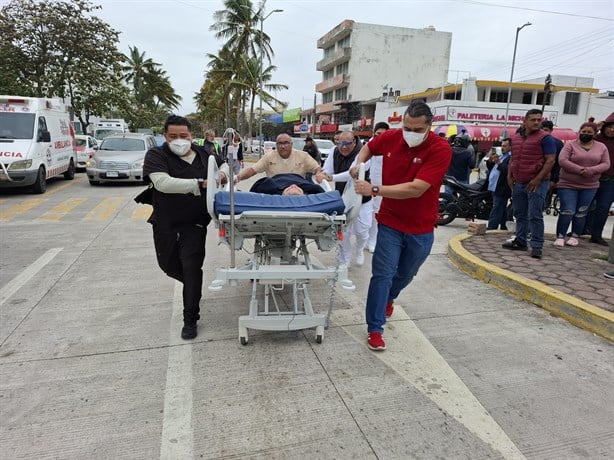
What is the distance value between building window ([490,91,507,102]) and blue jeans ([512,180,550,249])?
3660 centimetres

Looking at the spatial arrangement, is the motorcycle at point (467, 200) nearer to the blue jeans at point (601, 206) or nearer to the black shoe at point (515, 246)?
the blue jeans at point (601, 206)

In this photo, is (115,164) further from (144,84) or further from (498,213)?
(144,84)

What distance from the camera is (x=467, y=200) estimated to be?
8.36m

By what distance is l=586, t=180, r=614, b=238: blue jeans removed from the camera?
21.0 ft

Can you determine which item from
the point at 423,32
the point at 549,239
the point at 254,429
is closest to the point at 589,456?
the point at 254,429

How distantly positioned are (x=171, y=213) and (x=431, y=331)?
2.51 m

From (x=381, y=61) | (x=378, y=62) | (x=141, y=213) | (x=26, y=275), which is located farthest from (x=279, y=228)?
(x=381, y=61)

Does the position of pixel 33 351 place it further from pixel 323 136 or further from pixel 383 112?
pixel 323 136

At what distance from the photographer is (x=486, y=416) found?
8.76 ft

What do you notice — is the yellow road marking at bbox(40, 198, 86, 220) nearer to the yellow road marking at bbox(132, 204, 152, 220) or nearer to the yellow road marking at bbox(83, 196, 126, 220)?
the yellow road marking at bbox(83, 196, 126, 220)

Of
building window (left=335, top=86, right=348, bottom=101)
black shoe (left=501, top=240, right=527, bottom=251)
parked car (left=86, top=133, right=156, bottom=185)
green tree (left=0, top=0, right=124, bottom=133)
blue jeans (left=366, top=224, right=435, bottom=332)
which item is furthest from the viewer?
building window (left=335, top=86, right=348, bottom=101)

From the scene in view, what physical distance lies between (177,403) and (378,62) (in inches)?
2053

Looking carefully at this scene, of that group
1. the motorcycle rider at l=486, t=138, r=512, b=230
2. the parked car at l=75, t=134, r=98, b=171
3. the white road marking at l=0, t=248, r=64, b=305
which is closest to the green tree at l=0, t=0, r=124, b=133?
the parked car at l=75, t=134, r=98, b=171

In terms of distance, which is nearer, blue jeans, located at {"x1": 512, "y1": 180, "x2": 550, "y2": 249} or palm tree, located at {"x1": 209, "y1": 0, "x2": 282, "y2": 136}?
blue jeans, located at {"x1": 512, "y1": 180, "x2": 550, "y2": 249}
